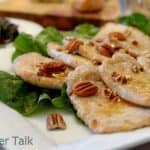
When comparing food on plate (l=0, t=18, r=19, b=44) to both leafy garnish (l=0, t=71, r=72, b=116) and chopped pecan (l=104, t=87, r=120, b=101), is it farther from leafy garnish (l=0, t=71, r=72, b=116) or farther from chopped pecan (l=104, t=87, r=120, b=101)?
chopped pecan (l=104, t=87, r=120, b=101)

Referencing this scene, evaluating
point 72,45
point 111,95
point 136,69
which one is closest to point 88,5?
point 72,45

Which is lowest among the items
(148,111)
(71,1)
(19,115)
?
(71,1)

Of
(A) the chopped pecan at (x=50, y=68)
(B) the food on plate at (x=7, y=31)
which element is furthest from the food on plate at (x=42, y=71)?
(B) the food on plate at (x=7, y=31)

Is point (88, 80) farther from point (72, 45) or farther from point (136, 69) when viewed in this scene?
point (72, 45)

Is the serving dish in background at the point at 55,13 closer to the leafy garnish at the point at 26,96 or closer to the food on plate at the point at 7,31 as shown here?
the food on plate at the point at 7,31

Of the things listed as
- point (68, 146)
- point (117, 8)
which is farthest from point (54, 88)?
point (117, 8)

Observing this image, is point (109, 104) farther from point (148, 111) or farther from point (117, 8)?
point (117, 8)
